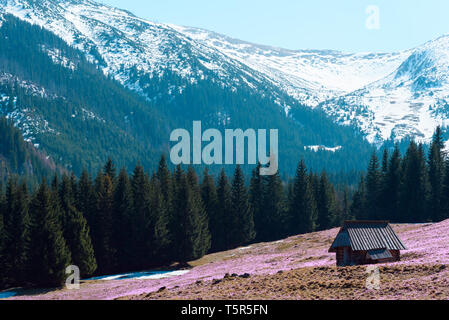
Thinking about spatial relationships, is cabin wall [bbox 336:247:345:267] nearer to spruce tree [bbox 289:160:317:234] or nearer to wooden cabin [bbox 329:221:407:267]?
wooden cabin [bbox 329:221:407:267]

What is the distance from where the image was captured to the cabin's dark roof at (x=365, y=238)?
157ft

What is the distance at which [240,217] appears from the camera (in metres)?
103

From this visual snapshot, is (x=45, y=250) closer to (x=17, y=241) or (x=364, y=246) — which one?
(x=17, y=241)

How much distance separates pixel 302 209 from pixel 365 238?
207 ft

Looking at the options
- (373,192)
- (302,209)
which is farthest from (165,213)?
(373,192)

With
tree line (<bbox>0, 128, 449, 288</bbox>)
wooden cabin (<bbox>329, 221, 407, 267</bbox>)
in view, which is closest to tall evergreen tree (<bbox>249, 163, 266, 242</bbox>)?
tree line (<bbox>0, 128, 449, 288</bbox>)

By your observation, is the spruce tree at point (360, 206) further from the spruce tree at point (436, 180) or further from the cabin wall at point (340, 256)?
the cabin wall at point (340, 256)

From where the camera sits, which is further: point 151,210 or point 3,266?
point 151,210

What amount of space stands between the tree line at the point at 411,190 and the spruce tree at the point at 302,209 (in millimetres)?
14983

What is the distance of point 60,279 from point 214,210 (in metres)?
39.1

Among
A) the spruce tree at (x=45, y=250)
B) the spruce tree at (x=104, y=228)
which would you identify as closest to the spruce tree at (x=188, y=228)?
the spruce tree at (x=104, y=228)
